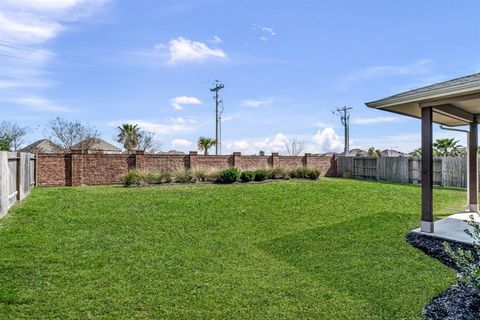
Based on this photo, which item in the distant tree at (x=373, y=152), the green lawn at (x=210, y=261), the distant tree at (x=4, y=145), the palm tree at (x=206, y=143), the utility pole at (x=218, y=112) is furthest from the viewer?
the palm tree at (x=206, y=143)

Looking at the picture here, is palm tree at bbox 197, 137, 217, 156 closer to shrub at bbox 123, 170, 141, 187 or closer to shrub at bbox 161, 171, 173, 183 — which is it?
shrub at bbox 161, 171, 173, 183

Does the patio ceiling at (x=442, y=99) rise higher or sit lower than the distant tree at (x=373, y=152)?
higher

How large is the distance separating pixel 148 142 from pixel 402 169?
2298 cm

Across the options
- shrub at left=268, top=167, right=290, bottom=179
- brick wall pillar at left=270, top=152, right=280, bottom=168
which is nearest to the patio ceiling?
shrub at left=268, top=167, right=290, bottom=179

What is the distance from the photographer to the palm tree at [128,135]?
29062mm

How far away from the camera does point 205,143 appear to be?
88.5 feet

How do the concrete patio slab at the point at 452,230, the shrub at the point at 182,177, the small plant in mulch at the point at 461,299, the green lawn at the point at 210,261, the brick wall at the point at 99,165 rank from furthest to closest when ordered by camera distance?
the brick wall at the point at 99,165
the shrub at the point at 182,177
the concrete patio slab at the point at 452,230
the green lawn at the point at 210,261
the small plant in mulch at the point at 461,299

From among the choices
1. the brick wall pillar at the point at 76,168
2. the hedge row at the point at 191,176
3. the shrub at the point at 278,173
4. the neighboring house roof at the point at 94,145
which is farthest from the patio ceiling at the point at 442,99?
the neighboring house roof at the point at 94,145

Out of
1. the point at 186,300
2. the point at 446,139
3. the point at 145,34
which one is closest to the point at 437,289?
the point at 186,300

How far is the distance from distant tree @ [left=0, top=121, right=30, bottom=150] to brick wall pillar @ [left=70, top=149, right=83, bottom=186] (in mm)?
11667

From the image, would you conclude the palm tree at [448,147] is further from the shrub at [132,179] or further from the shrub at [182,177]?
the shrub at [132,179]

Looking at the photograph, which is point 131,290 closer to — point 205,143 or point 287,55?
point 287,55

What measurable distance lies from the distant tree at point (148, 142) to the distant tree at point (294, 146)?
1425 cm

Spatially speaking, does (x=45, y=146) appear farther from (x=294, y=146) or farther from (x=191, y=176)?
(x=294, y=146)
